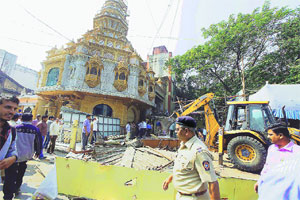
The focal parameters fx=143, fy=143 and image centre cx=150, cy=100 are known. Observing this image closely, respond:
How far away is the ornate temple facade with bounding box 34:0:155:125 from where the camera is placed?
1602 centimetres

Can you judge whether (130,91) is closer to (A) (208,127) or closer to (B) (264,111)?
(A) (208,127)

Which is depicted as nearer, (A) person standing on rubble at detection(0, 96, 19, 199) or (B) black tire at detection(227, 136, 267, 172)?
(A) person standing on rubble at detection(0, 96, 19, 199)

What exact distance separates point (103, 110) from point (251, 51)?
17.0m

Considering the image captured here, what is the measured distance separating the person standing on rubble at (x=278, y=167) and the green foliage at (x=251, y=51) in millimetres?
12681

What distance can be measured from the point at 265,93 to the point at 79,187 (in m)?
11.1

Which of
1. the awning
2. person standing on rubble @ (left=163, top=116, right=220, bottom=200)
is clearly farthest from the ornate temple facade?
person standing on rubble @ (left=163, top=116, right=220, bottom=200)

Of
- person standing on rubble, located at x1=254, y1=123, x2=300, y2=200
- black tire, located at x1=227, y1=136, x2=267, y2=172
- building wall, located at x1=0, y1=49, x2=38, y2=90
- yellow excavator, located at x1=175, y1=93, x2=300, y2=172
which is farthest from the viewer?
building wall, located at x1=0, y1=49, x2=38, y2=90

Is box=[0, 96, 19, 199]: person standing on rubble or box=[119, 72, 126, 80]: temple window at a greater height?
box=[119, 72, 126, 80]: temple window

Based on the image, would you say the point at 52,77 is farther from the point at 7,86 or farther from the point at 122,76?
the point at 7,86

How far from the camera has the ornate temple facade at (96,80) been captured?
1602cm

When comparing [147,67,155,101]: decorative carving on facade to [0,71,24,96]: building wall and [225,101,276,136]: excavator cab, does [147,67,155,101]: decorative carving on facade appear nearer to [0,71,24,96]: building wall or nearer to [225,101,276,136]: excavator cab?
[225,101,276,136]: excavator cab

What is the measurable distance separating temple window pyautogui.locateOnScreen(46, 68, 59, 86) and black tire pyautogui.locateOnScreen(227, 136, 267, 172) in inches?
729

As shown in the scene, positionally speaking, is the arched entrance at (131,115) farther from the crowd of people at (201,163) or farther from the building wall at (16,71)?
the building wall at (16,71)

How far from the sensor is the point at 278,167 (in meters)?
1.88
